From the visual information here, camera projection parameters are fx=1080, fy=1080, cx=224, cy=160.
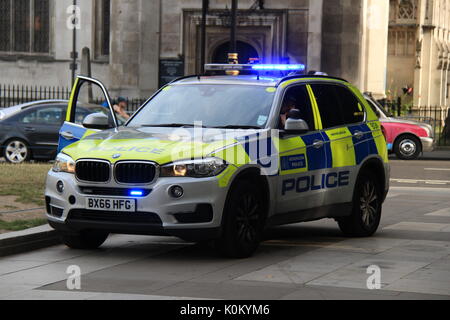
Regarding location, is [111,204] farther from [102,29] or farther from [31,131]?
[102,29]

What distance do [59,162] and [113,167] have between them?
0.78 metres

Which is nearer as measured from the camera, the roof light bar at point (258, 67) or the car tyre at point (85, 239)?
the car tyre at point (85, 239)

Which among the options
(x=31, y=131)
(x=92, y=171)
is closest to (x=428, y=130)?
(x=31, y=131)

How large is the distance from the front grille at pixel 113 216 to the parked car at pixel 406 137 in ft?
63.5

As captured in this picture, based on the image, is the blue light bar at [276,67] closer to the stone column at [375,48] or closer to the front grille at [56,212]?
the front grille at [56,212]

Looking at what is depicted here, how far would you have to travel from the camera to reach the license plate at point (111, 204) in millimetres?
9633

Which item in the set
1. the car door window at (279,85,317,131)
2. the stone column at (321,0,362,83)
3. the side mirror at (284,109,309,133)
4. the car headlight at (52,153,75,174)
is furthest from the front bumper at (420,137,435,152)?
the car headlight at (52,153,75,174)

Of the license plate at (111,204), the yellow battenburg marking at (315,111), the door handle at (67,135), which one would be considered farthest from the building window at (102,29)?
the license plate at (111,204)

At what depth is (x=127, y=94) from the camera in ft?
130

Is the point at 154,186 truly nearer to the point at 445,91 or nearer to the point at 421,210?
the point at 421,210

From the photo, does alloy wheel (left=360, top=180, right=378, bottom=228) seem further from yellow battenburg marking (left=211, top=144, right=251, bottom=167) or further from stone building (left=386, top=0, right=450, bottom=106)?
stone building (left=386, top=0, right=450, bottom=106)

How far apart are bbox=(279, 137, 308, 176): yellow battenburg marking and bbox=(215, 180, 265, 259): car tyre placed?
0.52 m

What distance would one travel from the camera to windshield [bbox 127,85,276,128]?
10.7m

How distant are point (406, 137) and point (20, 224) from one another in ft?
61.7
